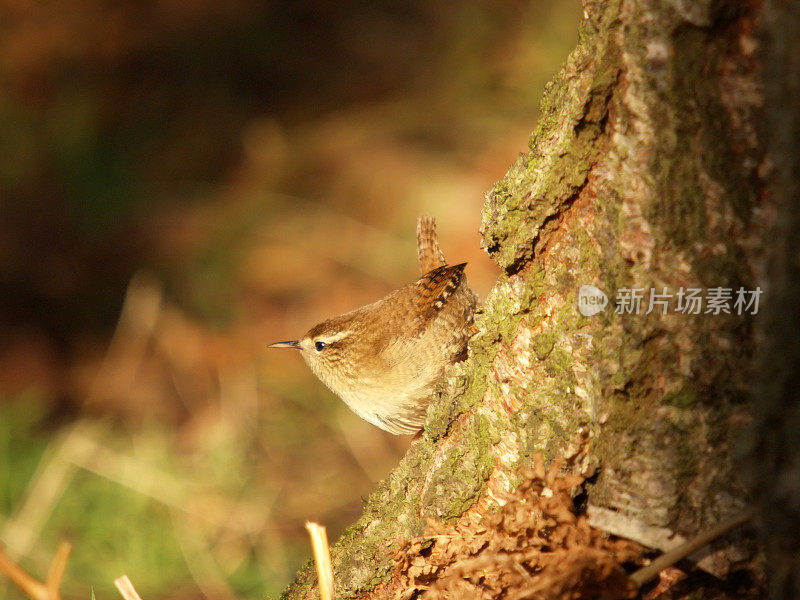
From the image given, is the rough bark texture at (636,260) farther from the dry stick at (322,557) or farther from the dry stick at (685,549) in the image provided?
the dry stick at (322,557)

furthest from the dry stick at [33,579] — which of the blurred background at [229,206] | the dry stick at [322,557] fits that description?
the blurred background at [229,206]

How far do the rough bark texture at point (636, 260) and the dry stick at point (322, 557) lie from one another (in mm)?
374

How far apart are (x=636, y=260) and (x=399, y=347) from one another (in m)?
1.49

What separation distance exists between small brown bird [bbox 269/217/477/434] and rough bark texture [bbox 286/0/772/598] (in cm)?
98

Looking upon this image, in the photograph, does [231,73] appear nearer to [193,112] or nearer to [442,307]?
[193,112]

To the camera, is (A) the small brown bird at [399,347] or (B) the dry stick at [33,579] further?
(A) the small brown bird at [399,347]

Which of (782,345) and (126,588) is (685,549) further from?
(126,588)

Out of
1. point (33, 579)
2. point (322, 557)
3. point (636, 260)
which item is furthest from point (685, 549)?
point (33, 579)

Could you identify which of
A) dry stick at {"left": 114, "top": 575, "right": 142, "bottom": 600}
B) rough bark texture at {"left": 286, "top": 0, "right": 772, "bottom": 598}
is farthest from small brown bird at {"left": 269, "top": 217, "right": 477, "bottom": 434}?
dry stick at {"left": 114, "top": 575, "right": 142, "bottom": 600}

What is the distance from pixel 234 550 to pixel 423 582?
2.45 m

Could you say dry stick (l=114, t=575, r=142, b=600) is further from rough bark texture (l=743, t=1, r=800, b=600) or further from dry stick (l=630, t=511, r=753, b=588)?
rough bark texture (l=743, t=1, r=800, b=600)

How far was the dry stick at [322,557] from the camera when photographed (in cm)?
162

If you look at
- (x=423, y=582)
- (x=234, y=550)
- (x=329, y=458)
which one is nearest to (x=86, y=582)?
(x=234, y=550)

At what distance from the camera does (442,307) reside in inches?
113
